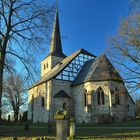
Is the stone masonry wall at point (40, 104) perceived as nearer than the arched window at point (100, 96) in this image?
No

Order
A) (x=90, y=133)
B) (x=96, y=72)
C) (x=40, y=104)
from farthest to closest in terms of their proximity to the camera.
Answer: (x=40, y=104)
(x=96, y=72)
(x=90, y=133)

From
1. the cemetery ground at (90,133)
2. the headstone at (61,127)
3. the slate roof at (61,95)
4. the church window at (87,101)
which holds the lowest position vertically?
the cemetery ground at (90,133)

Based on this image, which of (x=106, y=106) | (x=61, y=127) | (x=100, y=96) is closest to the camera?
(x=61, y=127)

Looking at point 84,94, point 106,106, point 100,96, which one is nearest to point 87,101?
point 84,94

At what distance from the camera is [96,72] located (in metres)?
32.3

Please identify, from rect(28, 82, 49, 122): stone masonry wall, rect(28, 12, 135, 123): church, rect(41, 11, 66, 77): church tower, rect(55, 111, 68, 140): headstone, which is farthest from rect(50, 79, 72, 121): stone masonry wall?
rect(55, 111, 68, 140): headstone

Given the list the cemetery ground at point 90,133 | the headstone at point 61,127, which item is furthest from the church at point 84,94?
the headstone at point 61,127

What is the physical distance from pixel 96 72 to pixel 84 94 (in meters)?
3.59

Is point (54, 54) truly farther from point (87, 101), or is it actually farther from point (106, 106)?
point (106, 106)

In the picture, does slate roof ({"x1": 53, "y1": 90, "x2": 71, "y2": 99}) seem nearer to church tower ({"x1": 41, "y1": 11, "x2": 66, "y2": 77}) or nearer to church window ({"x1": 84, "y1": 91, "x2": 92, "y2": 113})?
church window ({"x1": 84, "y1": 91, "x2": 92, "y2": 113})

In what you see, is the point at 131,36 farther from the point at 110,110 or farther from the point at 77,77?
the point at 77,77

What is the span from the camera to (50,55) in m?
44.7

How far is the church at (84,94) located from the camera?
30.6m

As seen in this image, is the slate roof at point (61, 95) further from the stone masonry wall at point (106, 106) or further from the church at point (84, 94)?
the stone masonry wall at point (106, 106)
